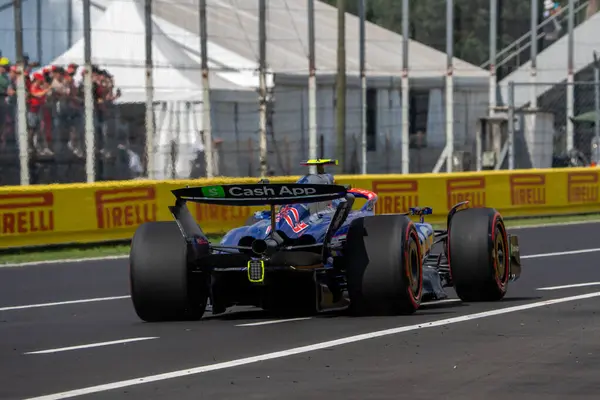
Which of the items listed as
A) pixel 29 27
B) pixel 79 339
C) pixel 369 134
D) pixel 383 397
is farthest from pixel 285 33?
pixel 383 397

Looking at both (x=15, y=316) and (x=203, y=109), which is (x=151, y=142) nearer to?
(x=203, y=109)

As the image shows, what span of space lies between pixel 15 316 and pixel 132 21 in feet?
54.2

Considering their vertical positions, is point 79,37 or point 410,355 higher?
point 79,37

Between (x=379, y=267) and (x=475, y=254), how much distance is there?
4.85 feet

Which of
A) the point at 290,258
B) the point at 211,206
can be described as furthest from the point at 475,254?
the point at 211,206

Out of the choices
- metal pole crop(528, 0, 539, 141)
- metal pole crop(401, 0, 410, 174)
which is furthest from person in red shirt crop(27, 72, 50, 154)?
metal pole crop(528, 0, 539, 141)

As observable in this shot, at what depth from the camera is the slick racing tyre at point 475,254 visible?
42.7ft

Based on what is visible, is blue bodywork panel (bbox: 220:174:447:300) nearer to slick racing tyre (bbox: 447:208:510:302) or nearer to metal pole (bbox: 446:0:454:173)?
slick racing tyre (bbox: 447:208:510:302)

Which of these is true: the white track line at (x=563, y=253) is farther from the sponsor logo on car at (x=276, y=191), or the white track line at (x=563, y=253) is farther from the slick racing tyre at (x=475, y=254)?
the sponsor logo on car at (x=276, y=191)

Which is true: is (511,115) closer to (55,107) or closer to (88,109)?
(88,109)

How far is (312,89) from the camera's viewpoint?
3173cm

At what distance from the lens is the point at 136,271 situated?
39.9 ft

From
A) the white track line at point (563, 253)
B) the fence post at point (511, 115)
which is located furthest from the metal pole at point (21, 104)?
the white track line at point (563, 253)

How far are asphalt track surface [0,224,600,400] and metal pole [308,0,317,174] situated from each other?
16.6 m
